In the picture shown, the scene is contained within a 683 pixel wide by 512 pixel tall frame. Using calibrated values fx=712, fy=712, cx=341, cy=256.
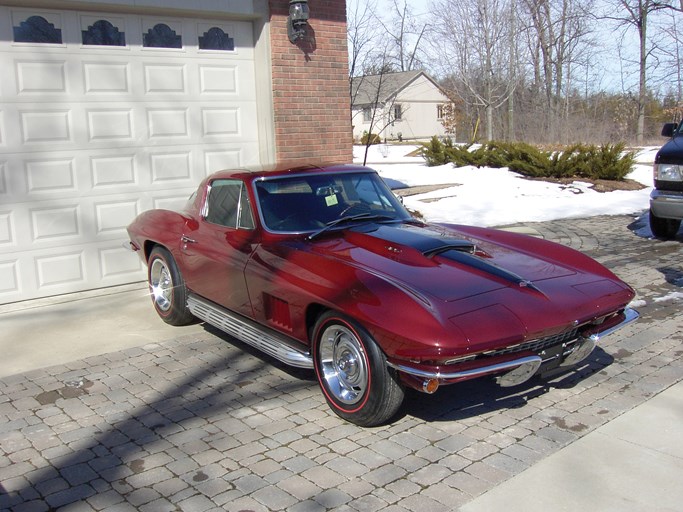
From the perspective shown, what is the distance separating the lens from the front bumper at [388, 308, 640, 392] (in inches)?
145

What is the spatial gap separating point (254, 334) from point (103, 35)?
4463 mm

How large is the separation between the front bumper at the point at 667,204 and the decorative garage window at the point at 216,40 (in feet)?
18.9

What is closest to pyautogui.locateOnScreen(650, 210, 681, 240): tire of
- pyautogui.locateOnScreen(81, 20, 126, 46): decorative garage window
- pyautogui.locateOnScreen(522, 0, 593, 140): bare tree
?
pyautogui.locateOnScreen(81, 20, 126, 46): decorative garage window

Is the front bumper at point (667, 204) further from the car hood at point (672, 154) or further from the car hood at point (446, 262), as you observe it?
the car hood at point (446, 262)

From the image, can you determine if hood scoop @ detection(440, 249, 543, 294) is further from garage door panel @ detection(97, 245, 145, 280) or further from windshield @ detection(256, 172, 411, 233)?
garage door panel @ detection(97, 245, 145, 280)

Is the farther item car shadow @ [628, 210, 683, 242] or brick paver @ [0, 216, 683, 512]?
car shadow @ [628, 210, 683, 242]

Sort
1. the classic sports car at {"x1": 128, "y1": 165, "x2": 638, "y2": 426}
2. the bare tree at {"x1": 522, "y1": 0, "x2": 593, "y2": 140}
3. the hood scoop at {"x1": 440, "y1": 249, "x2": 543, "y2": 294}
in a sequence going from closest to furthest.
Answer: the classic sports car at {"x1": 128, "y1": 165, "x2": 638, "y2": 426} → the hood scoop at {"x1": 440, "y1": 249, "x2": 543, "y2": 294} → the bare tree at {"x1": 522, "y1": 0, "x2": 593, "y2": 140}

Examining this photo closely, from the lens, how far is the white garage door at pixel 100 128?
23.6 ft

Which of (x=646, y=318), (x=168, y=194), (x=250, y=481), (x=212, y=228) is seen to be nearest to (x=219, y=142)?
(x=168, y=194)

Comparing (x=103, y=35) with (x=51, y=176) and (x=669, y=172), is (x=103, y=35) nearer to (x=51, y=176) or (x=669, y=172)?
(x=51, y=176)

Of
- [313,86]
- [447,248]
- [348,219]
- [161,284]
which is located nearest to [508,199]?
[313,86]

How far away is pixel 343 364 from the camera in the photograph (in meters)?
4.20

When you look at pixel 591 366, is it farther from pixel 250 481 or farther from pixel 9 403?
pixel 9 403

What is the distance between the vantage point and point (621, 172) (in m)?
16.2
